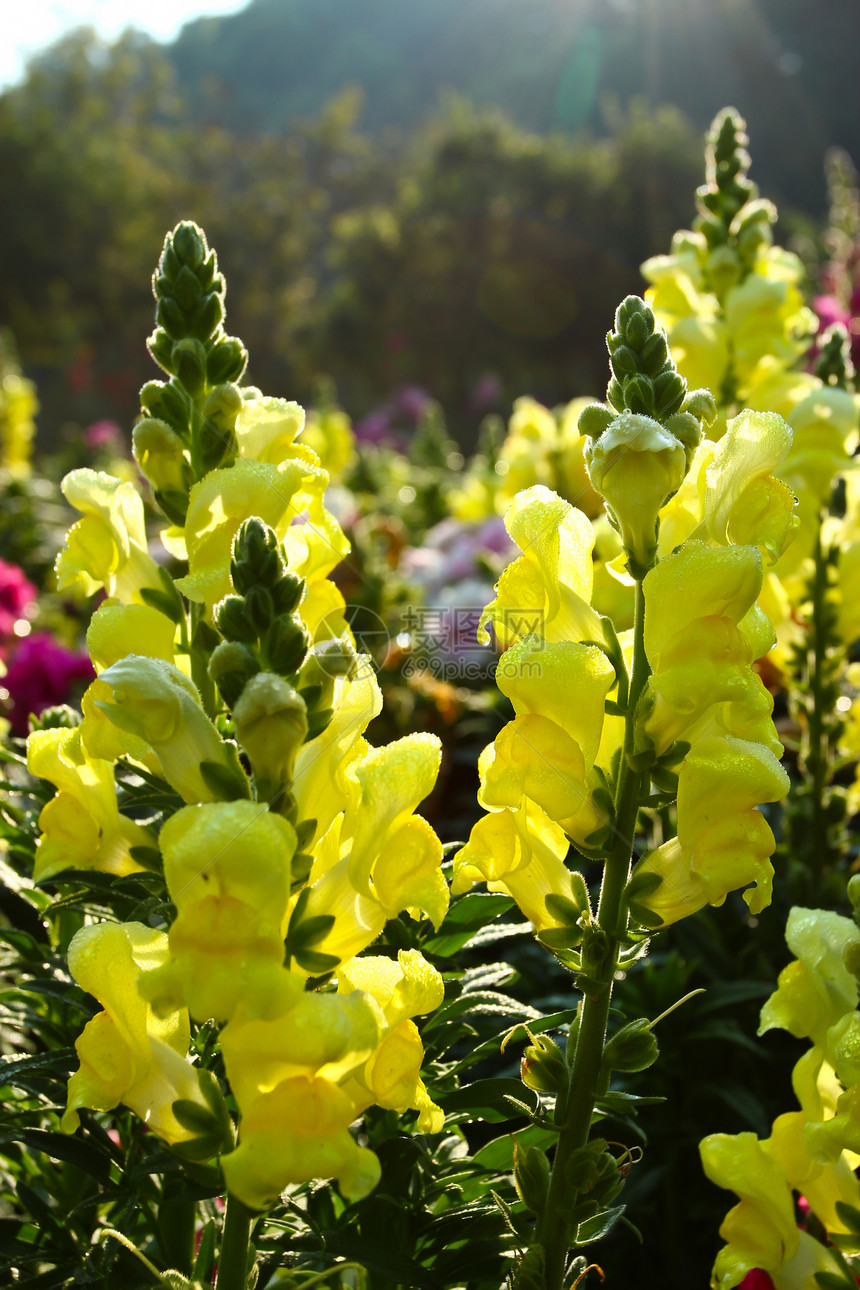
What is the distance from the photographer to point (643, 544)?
1243 millimetres

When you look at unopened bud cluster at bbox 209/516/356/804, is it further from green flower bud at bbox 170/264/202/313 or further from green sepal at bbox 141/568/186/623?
green flower bud at bbox 170/264/202/313

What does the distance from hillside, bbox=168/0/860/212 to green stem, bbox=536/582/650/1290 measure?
87.5 feet

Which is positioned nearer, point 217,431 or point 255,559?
point 255,559

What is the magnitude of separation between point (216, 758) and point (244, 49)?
57.2 meters

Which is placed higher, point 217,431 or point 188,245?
point 188,245

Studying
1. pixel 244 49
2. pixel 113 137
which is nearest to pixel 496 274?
pixel 113 137

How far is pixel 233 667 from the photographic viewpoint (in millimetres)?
1032

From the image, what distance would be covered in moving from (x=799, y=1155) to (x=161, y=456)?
130 cm

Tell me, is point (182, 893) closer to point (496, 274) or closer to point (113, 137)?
point (496, 274)

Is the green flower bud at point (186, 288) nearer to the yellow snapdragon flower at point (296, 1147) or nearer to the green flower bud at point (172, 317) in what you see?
the green flower bud at point (172, 317)

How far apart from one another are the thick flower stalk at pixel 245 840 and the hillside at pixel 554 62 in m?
26.5

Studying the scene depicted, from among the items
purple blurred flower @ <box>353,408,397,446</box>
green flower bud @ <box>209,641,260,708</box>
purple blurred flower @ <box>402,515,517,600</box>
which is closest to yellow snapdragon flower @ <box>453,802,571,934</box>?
green flower bud @ <box>209,641,260,708</box>

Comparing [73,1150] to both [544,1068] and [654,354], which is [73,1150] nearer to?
[544,1068]

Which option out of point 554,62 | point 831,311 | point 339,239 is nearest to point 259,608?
point 831,311
